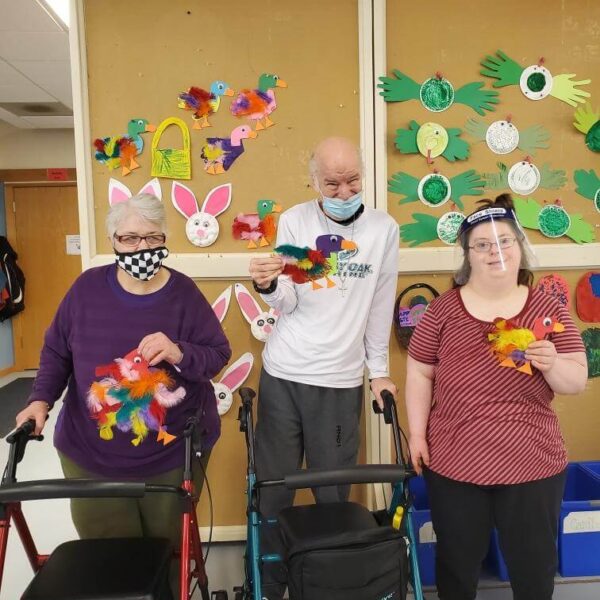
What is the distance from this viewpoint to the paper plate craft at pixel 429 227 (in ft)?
8.41

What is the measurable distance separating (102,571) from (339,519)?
0.67 metres

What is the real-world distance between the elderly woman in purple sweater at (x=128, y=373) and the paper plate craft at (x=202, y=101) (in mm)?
944

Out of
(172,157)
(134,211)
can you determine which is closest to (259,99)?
(172,157)

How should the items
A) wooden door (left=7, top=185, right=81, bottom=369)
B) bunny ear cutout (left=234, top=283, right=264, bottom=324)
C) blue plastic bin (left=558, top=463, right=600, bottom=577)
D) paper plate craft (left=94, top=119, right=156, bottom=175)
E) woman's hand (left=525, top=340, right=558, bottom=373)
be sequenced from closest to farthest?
woman's hand (left=525, top=340, right=558, bottom=373) → blue plastic bin (left=558, top=463, right=600, bottom=577) → paper plate craft (left=94, top=119, right=156, bottom=175) → bunny ear cutout (left=234, top=283, right=264, bottom=324) → wooden door (left=7, top=185, right=81, bottom=369)

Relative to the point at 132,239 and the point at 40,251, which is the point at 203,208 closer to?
the point at 132,239

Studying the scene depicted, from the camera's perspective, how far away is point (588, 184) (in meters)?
2.60

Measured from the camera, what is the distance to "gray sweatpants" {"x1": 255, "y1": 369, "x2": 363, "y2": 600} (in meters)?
1.94

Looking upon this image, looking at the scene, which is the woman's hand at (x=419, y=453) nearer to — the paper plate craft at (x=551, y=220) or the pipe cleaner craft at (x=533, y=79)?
the paper plate craft at (x=551, y=220)

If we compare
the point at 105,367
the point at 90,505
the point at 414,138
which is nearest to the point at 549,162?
the point at 414,138

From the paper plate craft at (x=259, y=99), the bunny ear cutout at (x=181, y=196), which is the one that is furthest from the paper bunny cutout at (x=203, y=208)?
the paper plate craft at (x=259, y=99)

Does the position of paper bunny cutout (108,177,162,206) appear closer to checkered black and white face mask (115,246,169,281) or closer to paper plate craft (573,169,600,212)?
checkered black and white face mask (115,246,169,281)

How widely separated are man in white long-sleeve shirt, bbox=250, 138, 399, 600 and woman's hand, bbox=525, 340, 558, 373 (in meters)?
0.53

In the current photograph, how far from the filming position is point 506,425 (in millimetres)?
1528

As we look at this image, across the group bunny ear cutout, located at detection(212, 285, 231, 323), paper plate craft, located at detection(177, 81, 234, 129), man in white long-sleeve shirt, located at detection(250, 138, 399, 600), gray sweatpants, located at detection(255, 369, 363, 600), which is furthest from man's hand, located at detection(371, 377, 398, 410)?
paper plate craft, located at detection(177, 81, 234, 129)
